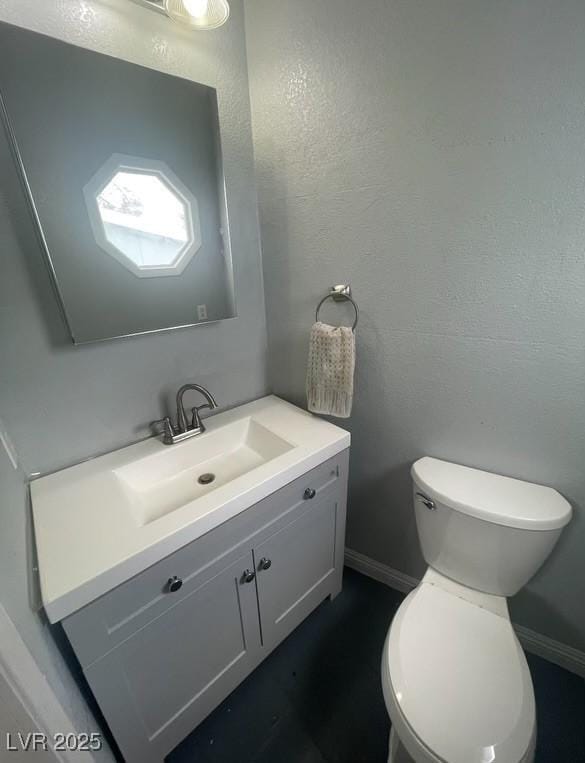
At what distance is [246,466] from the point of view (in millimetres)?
1173

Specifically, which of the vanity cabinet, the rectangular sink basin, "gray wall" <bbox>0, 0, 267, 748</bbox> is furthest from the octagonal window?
the vanity cabinet

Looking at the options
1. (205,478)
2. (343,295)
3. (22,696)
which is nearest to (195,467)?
(205,478)

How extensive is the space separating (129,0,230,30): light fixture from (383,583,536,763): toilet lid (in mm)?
1834

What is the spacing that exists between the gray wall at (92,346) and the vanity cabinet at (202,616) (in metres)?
0.10

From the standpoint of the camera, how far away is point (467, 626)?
90 cm

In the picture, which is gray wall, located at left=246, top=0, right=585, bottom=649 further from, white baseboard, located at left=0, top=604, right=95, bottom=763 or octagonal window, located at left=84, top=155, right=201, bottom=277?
white baseboard, located at left=0, top=604, right=95, bottom=763

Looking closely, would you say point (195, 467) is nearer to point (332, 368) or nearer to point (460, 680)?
point (332, 368)

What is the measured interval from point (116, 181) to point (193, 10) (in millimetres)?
521

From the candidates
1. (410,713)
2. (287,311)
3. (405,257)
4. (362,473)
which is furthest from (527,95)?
(410,713)

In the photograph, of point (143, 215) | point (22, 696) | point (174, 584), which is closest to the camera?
point (22, 696)

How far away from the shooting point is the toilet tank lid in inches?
34.2

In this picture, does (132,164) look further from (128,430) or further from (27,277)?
(128,430)

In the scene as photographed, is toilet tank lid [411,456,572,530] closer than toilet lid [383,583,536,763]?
No

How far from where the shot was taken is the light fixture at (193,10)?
0.87 meters
